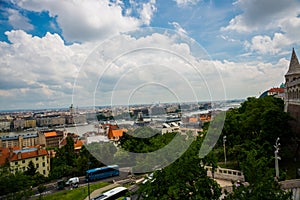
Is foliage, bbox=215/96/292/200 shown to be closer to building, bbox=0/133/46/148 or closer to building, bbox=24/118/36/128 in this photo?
building, bbox=0/133/46/148

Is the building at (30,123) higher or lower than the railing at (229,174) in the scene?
lower

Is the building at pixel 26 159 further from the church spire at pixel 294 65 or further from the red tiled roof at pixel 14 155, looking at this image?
the church spire at pixel 294 65

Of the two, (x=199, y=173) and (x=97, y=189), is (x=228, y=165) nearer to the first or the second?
(x=97, y=189)

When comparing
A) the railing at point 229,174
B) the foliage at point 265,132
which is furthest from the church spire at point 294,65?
the railing at point 229,174

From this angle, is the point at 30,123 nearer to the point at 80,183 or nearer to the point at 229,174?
the point at 80,183

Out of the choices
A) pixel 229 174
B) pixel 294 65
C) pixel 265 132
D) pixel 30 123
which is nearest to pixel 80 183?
pixel 229 174

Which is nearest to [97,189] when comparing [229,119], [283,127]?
[229,119]

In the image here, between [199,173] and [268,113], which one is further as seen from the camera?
[268,113]

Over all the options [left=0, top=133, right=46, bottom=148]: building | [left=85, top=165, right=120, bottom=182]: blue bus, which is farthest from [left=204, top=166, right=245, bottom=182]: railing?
[left=0, top=133, right=46, bottom=148]: building
